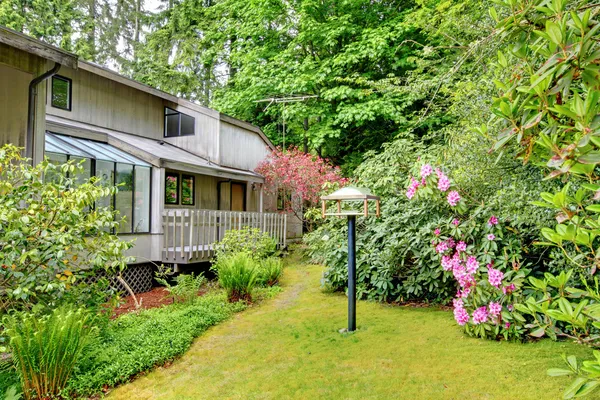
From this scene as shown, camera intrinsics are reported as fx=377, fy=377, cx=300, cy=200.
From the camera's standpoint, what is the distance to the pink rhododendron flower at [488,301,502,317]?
4.24 m

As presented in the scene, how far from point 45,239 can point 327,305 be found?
4367 mm

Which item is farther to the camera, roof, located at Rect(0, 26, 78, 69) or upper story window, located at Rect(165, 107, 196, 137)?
upper story window, located at Rect(165, 107, 196, 137)

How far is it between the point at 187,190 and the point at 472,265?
9.58 metres

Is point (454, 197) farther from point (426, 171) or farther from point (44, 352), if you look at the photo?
point (44, 352)

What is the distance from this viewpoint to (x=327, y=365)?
409 centimetres

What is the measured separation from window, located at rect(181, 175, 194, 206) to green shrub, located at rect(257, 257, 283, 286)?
4.39 m

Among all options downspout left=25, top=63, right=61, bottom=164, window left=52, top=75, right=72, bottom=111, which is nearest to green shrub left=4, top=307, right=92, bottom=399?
downspout left=25, top=63, right=61, bottom=164

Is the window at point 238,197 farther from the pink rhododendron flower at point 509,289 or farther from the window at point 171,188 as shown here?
the pink rhododendron flower at point 509,289

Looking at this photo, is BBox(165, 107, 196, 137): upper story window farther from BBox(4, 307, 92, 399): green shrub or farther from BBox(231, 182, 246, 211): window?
BBox(4, 307, 92, 399): green shrub

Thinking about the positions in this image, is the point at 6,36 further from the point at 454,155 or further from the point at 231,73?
the point at 231,73

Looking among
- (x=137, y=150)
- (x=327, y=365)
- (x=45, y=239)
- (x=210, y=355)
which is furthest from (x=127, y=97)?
(x=327, y=365)

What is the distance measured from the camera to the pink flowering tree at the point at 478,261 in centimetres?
428

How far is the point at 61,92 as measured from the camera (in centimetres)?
997

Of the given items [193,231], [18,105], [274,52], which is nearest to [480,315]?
[18,105]
